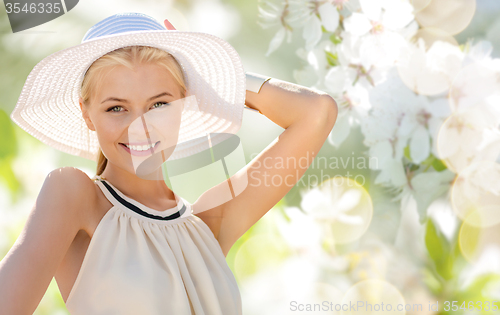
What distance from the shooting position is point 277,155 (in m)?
1.08

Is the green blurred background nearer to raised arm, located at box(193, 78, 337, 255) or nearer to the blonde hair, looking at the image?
raised arm, located at box(193, 78, 337, 255)

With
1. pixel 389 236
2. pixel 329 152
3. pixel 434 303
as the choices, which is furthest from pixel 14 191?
pixel 434 303

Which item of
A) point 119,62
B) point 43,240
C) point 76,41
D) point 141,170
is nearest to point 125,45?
point 119,62

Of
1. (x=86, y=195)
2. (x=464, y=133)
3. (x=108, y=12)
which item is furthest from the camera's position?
(x=108, y=12)

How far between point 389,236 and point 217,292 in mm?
525

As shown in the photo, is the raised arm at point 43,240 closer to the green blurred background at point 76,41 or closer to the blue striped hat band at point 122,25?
the blue striped hat band at point 122,25

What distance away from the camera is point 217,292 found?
0.95 metres

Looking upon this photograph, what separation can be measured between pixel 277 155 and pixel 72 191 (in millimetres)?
527

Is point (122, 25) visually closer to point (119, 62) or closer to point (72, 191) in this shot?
point (119, 62)

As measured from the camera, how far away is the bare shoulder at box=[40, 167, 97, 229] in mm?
744

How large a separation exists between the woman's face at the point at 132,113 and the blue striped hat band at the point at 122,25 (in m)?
0.08

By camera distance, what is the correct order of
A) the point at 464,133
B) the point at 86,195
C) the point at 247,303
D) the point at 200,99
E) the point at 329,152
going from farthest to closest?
the point at 247,303
the point at 329,152
the point at 200,99
the point at 464,133
the point at 86,195

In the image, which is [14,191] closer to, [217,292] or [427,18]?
[217,292]

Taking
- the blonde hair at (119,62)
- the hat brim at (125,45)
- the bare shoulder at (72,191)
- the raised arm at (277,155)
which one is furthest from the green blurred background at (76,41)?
the bare shoulder at (72,191)
